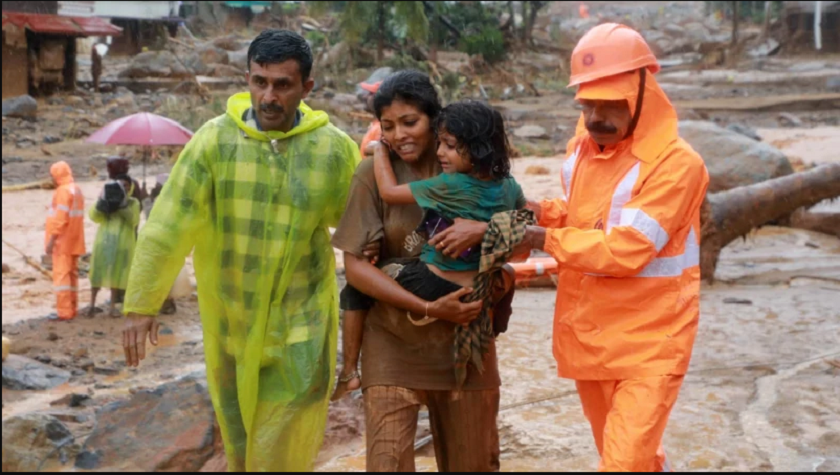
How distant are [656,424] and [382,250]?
1.01m

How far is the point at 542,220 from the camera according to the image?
3693mm

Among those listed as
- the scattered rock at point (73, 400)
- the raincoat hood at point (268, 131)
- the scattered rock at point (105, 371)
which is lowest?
the scattered rock at point (105, 371)

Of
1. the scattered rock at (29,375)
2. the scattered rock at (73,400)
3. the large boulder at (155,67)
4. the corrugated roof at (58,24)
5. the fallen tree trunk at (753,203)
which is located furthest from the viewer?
the large boulder at (155,67)

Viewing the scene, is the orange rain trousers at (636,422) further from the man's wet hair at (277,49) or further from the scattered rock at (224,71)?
the scattered rock at (224,71)

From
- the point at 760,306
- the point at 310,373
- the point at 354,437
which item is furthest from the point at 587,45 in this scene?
the point at 760,306

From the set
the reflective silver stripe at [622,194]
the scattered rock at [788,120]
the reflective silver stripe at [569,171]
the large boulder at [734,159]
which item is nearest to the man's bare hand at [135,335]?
the reflective silver stripe at [569,171]

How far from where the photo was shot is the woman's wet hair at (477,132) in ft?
10.6

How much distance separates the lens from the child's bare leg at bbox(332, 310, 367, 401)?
354cm

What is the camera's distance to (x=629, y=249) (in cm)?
321

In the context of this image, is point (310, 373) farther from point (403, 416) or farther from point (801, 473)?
point (801, 473)

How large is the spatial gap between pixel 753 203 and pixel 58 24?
22169 mm

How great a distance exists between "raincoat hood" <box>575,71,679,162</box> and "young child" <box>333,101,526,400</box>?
0.33 metres

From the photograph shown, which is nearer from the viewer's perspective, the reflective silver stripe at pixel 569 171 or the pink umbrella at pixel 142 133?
the reflective silver stripe at pixel 569 171

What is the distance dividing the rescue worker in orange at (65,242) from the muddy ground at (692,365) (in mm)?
237
